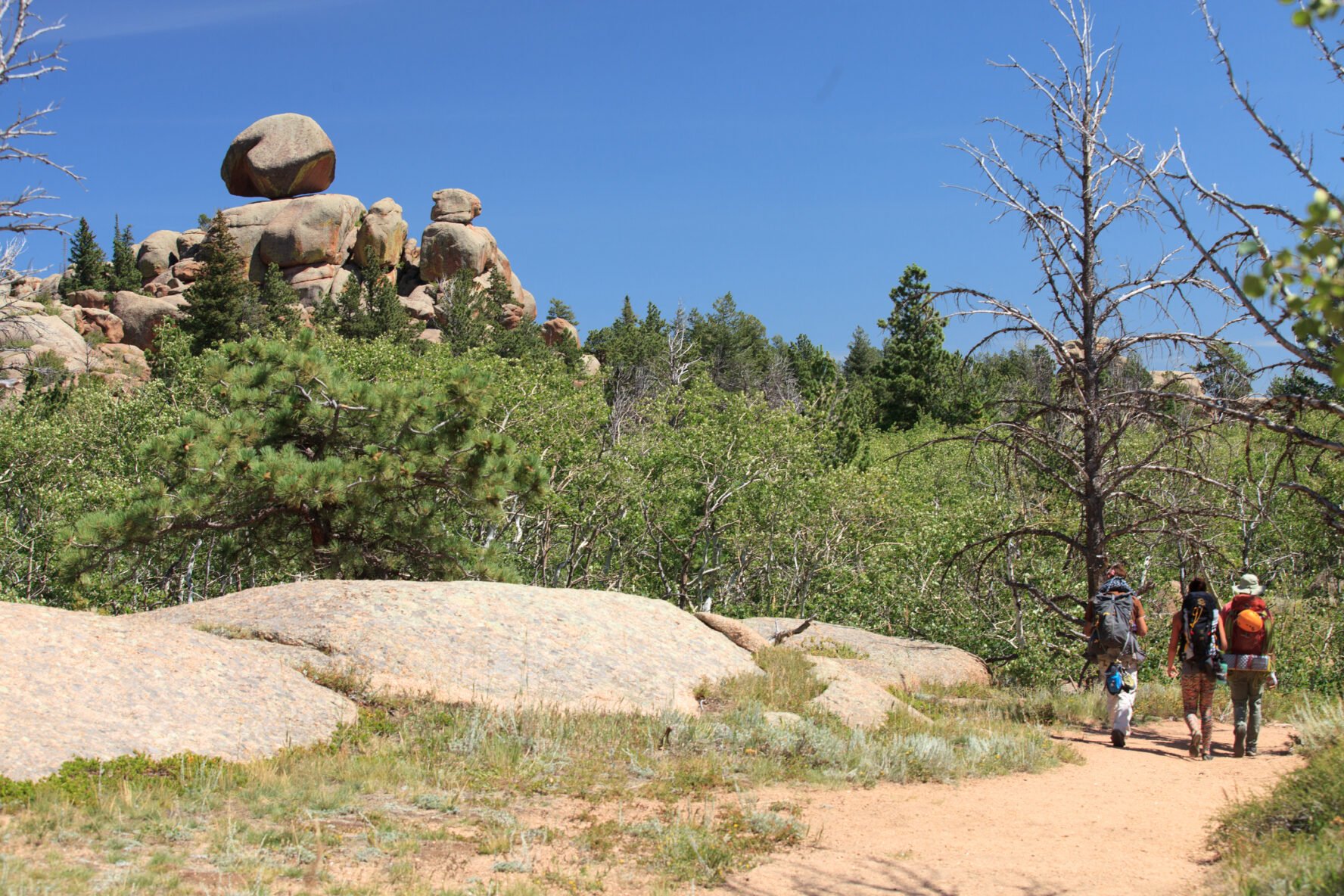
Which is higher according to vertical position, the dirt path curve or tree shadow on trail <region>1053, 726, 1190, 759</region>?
tree shadow on trail <region>1053, 726, 1190, 759</region>

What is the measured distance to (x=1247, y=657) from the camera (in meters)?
9.39

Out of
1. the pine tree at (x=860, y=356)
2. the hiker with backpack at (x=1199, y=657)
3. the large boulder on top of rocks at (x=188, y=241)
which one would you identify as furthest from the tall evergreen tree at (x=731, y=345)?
the hiker with backpack at (x=1199, y=657)

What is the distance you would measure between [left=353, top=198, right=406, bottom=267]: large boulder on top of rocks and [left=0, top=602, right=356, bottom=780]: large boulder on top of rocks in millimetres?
63055

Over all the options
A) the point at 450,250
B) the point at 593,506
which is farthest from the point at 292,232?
the point at 593,506

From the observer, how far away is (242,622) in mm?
10188

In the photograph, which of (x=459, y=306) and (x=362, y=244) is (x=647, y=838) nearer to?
(x=459, y=306)

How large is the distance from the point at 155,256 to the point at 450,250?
20.2m

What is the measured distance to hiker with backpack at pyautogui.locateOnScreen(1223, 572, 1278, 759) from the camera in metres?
9.38

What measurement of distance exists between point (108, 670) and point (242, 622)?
2379 mm

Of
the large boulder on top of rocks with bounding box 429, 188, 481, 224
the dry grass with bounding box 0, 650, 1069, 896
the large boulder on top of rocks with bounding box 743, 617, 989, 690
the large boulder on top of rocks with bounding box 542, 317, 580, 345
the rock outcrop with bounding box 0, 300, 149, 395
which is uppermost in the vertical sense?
the large boulder on top of rocks with bounding box 429, 188, 481, 224

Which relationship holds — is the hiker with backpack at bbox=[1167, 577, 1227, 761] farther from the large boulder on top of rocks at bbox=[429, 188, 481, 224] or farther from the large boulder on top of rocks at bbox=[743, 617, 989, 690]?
the large boulder on top of rocks at bbox=[429, 188, 481, 224]

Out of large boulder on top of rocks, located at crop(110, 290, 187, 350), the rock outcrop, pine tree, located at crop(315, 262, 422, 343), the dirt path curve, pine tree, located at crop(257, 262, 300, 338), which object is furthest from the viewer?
large boulder on top of rocks, located at crop(110, 290, 187, 350)

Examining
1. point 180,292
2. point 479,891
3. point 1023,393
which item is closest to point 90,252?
point 180,292

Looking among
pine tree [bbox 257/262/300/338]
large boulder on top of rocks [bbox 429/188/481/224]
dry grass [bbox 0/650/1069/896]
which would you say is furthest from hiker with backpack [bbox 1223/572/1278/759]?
large boulder on top of rocks [bbox 429/188/481/224]
